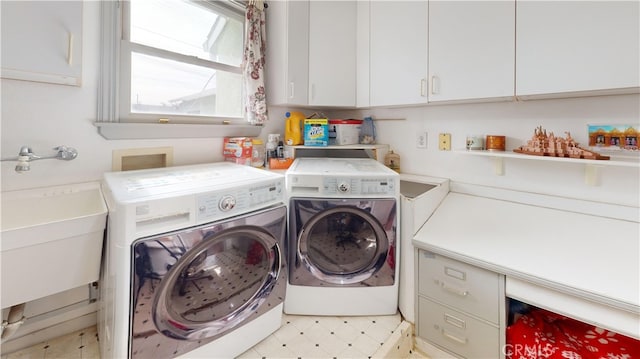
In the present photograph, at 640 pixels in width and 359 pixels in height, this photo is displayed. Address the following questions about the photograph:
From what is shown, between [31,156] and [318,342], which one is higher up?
[31,156]

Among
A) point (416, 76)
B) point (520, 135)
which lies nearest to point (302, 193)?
point (416, 76)

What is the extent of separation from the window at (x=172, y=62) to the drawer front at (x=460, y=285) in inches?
67.1

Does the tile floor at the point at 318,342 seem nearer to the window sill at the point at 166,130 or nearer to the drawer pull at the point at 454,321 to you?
the drawer pull at the point at 454,321

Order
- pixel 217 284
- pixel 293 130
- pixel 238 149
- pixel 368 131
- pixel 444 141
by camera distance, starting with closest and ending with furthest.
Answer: pixel 217 284, pixel 238 149, pixel 444 141, pixel 293 130, pixel 368 131

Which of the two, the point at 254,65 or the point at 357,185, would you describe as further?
the point at 254,65

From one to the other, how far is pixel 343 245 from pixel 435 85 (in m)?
1.18

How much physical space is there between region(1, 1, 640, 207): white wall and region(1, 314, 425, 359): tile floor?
2.65 ft

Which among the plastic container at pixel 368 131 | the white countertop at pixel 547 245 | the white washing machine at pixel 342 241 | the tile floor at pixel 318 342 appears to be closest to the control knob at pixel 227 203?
the white washing machine at pixel 342 241

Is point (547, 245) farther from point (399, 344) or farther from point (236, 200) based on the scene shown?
point (236, 200)

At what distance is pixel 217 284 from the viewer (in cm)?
128

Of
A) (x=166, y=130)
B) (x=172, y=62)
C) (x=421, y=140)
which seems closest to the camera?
(x=166, y=130)

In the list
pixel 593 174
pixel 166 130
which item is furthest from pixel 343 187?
pixel 593 174

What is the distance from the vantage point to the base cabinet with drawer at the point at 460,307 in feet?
4.16

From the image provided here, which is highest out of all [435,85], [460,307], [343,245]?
[435,85]
